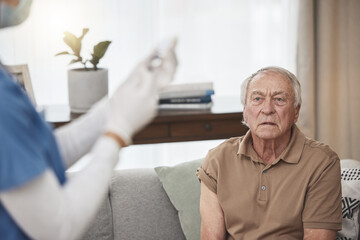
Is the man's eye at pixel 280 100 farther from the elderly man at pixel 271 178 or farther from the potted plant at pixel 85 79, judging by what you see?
the potted plant at pixel 85 79

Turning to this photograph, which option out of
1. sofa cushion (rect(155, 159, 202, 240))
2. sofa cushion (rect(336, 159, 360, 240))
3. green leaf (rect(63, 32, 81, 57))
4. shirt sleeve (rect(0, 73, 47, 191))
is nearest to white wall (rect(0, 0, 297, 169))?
green leaf (rect(63, 32, 81, 57))

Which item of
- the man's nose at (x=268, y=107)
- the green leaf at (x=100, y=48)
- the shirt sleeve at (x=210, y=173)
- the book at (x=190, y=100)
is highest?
the green leaf at (x=100, y=48)

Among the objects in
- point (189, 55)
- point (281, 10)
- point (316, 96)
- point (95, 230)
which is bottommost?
point (95, 230)

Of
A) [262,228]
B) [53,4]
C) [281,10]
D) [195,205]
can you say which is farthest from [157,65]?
[281,10]

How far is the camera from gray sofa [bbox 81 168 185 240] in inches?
94.3

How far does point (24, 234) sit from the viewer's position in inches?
36.0

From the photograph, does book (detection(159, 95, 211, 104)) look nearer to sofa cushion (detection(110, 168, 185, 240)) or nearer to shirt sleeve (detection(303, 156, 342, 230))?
sofa cushion (detection(110, 168, 185, 240))

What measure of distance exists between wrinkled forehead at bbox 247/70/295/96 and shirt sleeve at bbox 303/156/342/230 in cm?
30

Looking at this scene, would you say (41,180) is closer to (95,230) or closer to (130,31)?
(95,230)

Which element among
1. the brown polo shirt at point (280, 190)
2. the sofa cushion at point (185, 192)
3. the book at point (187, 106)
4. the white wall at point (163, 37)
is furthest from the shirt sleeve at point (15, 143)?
the white wall at point (163, 37)

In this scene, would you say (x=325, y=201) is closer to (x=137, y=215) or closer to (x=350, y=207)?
(x=350, y=207)

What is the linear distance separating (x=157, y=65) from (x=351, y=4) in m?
2.62

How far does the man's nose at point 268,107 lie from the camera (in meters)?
2.08

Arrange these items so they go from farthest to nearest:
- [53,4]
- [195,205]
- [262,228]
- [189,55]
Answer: [189,55] → [53,4] → [195,205] → [262,228]
